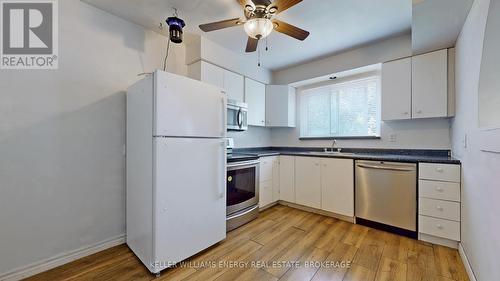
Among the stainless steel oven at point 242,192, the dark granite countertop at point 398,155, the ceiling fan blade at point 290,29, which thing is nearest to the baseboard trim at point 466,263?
the dark granite countertop at point 398,155

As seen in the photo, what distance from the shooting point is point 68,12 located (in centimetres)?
188

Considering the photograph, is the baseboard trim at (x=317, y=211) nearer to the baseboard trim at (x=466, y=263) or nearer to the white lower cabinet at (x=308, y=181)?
the white lower cabinet at (x=308, y=181)

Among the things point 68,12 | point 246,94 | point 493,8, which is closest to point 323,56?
point 246,94

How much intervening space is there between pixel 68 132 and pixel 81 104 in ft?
0.96

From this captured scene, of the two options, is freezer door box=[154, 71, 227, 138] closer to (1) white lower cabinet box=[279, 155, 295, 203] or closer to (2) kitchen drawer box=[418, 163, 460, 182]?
(1) white lower cabinet box=[279, 155, 295, 203]

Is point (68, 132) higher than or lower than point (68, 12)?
lower

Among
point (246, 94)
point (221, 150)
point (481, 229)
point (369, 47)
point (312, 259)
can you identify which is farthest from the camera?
point (246, 94)

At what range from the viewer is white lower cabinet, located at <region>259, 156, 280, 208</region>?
9.93 ft

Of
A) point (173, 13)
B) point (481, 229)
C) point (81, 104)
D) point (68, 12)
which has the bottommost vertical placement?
point (481, 229)

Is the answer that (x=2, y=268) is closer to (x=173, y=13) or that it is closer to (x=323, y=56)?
(x=173, y=13)

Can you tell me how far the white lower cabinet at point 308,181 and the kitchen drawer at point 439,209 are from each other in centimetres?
115

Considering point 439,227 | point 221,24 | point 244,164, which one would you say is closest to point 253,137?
point 244,164

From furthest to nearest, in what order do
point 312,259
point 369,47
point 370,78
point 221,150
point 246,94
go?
point 246,94 → point 370,78 → point 369,47 → point 221,150 → point 312,259

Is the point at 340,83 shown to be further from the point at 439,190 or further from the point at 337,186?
the point at 439,190
